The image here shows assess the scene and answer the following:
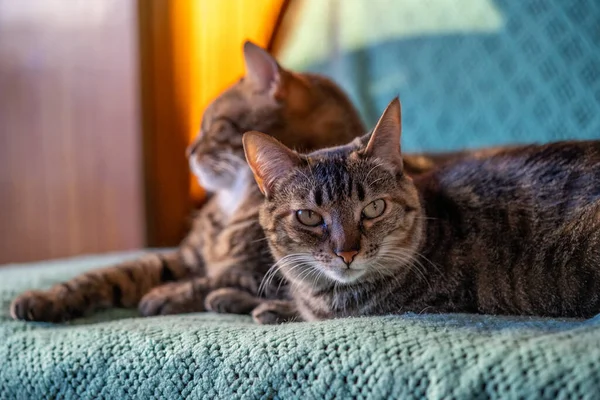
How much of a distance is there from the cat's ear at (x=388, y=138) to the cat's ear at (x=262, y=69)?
0.46 m

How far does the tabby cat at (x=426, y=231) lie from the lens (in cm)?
99

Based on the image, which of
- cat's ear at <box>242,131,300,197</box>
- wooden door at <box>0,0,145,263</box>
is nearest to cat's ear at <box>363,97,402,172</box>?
cat's ear at <box>242,131,300,197</box>

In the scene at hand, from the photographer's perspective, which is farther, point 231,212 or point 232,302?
point 231,212

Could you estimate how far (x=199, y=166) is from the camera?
1.53m

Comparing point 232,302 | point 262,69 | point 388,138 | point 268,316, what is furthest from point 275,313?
point 262,69

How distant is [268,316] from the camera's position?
3.77 feet

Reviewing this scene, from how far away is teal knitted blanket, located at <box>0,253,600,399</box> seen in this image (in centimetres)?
68

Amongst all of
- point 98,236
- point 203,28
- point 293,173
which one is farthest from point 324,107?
point 98,236

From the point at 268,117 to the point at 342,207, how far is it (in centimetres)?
52

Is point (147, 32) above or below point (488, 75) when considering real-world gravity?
above

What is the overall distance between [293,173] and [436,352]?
0.47m

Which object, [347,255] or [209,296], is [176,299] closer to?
[209,296]

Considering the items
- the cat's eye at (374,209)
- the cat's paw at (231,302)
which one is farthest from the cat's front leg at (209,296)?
the cat's eye at (374,209)

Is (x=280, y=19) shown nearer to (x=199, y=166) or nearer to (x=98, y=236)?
(x=199, y=166)
